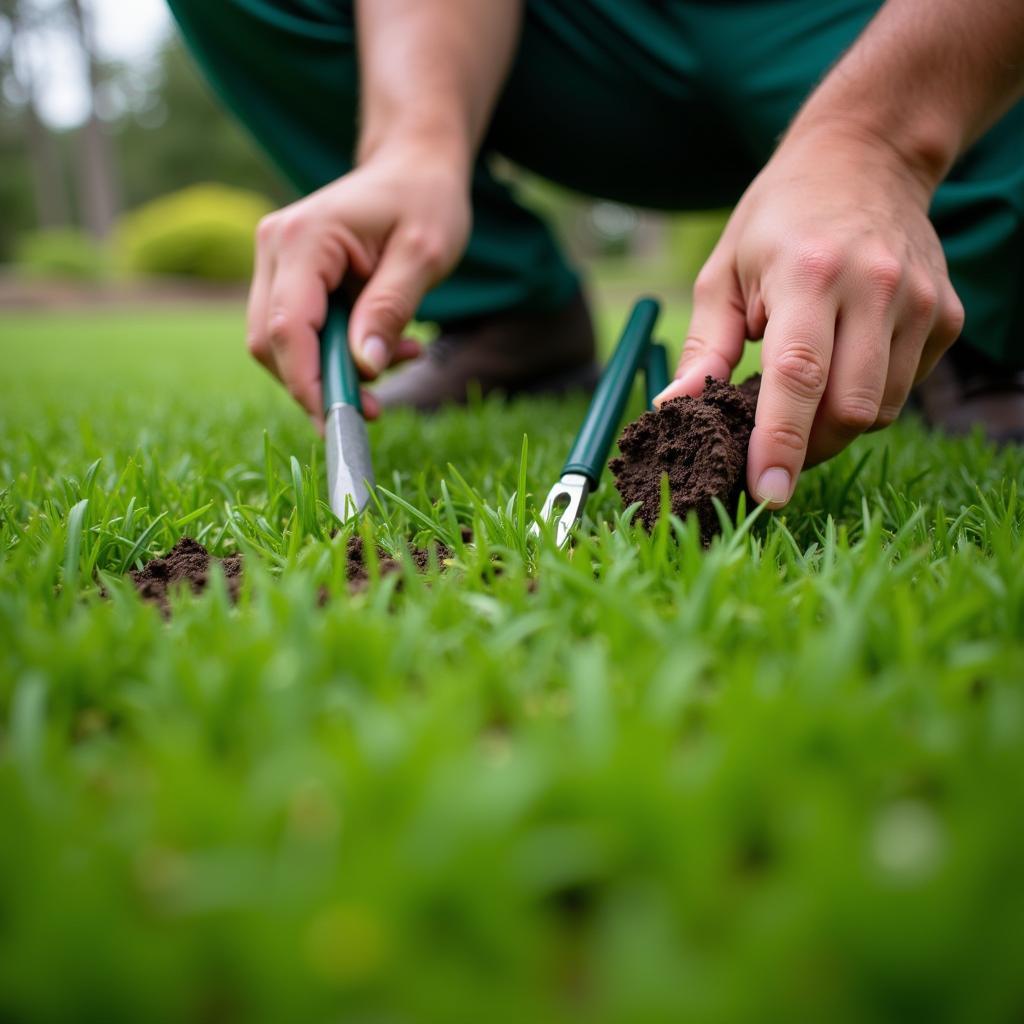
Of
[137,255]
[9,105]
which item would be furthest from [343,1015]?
[9,105]

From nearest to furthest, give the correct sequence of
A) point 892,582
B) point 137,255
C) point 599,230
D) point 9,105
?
point 892,582 < point 137,255 < point 9,105 < point 599,230

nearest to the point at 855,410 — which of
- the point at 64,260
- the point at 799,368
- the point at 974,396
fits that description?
the point at 799,368

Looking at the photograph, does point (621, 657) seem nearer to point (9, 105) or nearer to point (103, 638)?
point (103, 638)

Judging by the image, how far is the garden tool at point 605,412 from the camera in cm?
140

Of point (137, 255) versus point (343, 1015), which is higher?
point (343, 1015)

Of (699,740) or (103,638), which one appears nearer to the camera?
(699,740)

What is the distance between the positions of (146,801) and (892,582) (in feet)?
2.84

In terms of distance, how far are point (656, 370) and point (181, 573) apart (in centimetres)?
110

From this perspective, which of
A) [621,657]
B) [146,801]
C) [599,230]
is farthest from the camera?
[599,230]

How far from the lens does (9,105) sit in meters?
30.8

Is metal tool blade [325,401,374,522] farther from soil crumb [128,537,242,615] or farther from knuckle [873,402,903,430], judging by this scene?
knuckle [873,402,903,430]

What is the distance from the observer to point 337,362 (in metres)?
1.79

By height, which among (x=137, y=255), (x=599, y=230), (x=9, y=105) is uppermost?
(x=9, y=105)

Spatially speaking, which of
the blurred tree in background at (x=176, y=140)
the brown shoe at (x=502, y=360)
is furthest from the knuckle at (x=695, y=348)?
the blurred tree in background at (x=176, y=140)
